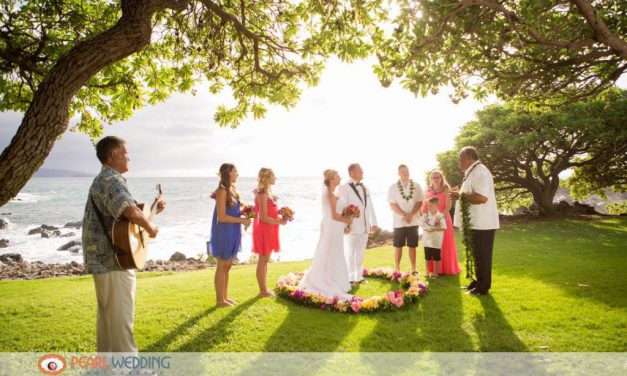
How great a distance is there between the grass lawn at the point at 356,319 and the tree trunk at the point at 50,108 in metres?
3.12

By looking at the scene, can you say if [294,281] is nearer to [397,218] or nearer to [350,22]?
[397,218]

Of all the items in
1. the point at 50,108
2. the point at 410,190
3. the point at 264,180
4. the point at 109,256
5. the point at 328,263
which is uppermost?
the point at 50,108

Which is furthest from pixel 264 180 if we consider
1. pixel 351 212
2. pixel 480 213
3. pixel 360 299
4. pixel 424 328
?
pixel 480 213

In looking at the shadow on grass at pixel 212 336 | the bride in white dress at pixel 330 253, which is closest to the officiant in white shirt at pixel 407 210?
the bride in white dress at pixel 330 253

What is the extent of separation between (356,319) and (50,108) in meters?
5.89

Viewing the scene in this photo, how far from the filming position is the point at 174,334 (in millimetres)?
5902

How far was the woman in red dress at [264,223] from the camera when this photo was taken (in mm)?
7746

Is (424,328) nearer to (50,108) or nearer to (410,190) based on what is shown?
(410,190)

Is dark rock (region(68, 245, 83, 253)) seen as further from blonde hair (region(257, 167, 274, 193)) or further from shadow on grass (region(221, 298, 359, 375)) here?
shadow on grass (region(221, 298, 359, 375))

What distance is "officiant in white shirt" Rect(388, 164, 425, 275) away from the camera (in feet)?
31.8

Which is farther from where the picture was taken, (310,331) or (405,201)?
(405,201)

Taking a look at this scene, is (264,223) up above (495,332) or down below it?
above

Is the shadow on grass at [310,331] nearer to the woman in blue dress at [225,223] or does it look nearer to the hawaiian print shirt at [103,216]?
the woman in blue dress at [225,223]

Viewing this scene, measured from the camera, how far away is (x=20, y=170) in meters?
4.10
